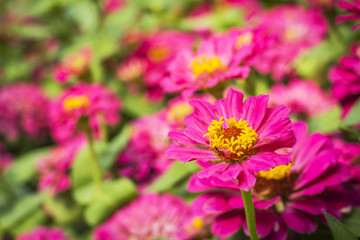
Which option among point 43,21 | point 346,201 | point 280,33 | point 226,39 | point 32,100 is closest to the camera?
point 346,201

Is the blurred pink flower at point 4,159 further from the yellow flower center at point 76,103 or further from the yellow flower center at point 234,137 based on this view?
the yellow flower center at point 234,137

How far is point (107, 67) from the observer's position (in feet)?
3.75

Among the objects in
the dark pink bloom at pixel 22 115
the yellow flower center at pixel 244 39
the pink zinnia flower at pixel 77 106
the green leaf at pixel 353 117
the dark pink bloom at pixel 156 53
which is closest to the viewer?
the green leaf at pixel 353 117

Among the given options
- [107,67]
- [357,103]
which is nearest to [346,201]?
[357,103]

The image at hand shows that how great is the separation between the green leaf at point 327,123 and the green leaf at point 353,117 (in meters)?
0.08

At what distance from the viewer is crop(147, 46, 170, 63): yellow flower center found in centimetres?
98

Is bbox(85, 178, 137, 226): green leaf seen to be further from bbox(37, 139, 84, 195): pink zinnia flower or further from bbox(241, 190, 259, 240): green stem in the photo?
bbox(241, 190, 259, 240): green stem

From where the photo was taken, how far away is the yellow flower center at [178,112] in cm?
66

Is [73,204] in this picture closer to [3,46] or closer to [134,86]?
[134,86]

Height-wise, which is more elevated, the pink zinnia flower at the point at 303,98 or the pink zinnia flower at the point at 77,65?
the pink zinnia flower at the point at 77,65

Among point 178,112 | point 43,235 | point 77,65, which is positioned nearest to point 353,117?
point 178,112

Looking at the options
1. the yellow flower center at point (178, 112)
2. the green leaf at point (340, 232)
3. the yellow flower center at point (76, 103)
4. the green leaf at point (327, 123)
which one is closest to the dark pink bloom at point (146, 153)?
the yellow flower center at point (178, 112)

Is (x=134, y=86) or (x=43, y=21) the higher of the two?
(x=43, y=21)

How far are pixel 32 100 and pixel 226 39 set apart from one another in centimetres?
71
